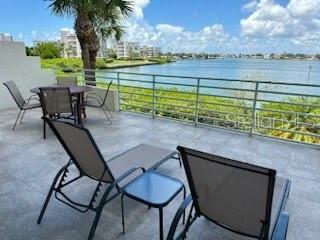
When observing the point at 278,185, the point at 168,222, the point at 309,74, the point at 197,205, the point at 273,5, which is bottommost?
the point at 168,222

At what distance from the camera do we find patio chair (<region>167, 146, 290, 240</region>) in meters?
1.24

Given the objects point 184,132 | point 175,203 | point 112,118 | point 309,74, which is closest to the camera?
point 175,203

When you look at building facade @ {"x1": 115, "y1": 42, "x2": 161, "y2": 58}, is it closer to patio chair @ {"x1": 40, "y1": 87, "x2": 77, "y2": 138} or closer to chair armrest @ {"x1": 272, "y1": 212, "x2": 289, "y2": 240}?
patio chair @ {"x1": 40, "y1": 87, "x2": 77, "y2": 138}

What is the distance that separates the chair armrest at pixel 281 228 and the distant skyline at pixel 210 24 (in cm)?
563

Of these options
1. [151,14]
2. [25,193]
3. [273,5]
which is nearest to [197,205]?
[25,193]

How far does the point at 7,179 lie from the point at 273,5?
32.2 feet

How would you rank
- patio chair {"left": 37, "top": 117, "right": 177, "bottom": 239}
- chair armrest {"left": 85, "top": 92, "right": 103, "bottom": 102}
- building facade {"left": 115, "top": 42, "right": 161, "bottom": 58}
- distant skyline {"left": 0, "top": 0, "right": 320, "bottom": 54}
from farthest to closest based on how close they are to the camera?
building facade {"left": 115, "top": 42, "right": 161, "bottom": 58} → distant skyline {"left": 0, "top": 0, "right": 320, "bottom": 54} → chair armrest {"left": 85, "top": 92, "right": 103, "bottom": 102} → patio chair {"left": 37, "top": 117, "right": 177, "bottom": 239}

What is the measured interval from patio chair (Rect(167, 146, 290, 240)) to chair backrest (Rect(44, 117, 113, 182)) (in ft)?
2.44

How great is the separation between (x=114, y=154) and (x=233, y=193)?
95.7 inches

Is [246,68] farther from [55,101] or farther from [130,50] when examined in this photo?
[55,101]

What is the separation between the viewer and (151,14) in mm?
14828

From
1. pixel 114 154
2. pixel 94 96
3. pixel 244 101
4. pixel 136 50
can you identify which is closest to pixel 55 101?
pixel 114 154

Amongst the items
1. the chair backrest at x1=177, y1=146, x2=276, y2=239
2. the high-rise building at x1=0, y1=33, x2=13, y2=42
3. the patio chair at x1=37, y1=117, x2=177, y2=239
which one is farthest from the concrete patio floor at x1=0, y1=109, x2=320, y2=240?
the high-rise building at x1=0, y1=33, x2=13, y2=42

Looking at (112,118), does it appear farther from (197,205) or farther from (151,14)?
(151,14)
